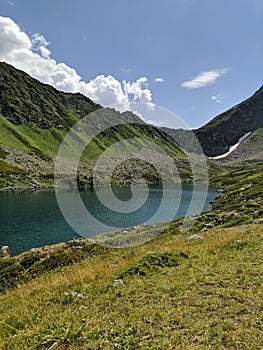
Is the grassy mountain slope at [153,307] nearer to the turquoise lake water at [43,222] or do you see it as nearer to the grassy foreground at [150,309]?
the grassy foreground at [150,309]

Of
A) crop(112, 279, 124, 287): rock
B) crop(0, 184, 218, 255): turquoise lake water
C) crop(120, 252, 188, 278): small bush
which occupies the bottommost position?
crop(0, 184, 218, 255): turquoise lake water

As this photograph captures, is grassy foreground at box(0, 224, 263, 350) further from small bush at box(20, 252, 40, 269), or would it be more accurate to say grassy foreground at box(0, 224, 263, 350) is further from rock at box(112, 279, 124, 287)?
small bush at box(20, 252, 40, 269)

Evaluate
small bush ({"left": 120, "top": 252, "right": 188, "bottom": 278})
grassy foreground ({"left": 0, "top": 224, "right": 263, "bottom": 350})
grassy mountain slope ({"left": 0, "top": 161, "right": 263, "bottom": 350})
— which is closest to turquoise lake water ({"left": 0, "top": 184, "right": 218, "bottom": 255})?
small bush ({"left": 120, "top": 252, "right": 188, "bottom": 278})

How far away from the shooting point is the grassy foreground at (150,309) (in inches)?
278

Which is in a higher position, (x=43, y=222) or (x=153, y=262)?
(x=153, y=262)

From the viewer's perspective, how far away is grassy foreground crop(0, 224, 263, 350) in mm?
7055

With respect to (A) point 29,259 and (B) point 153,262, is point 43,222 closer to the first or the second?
(A) point 29,259

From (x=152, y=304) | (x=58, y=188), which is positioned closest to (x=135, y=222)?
(x=152, y=304)

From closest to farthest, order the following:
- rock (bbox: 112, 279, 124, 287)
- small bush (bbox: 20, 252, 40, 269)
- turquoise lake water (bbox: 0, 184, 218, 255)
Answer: rock (bbox: 112, 279, 124, 287), small bush (bbox: 20, 252, 40, 269), turquoise lake water (bbox: 0, 184, 218, 255)

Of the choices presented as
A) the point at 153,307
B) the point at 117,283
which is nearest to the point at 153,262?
the point at 117,283

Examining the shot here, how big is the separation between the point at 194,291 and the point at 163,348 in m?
3.98

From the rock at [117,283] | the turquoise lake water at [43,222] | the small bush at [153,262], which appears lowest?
the turquoise lake water at [43,222]

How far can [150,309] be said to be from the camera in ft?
29.2

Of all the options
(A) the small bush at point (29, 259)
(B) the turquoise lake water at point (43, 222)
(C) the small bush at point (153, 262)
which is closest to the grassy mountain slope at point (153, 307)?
(C) the small bush at point (153, 262)
